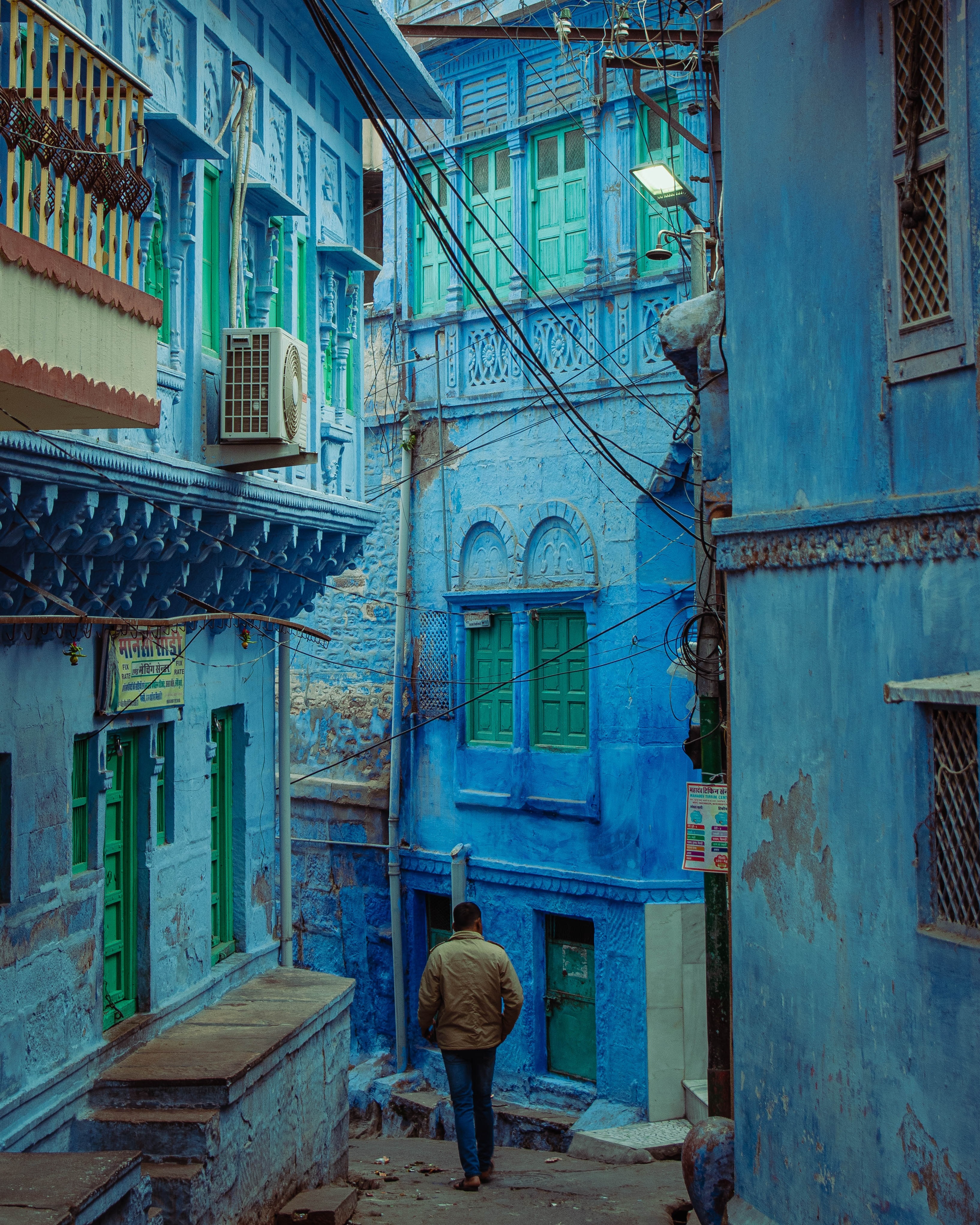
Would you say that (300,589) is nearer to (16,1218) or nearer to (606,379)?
(606,379)

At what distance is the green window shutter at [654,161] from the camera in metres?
13.0

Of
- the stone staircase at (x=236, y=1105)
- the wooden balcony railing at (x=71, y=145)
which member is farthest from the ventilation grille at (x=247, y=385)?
the stone staircase at (x=236, y=1105)

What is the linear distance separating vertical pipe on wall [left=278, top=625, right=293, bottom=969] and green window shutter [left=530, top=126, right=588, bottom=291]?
18.5 feet

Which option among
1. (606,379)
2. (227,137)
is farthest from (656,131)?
(227,137)

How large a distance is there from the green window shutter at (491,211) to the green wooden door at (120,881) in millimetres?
7799

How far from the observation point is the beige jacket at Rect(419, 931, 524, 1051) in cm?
780

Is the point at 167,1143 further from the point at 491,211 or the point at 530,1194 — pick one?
the point at 491,211

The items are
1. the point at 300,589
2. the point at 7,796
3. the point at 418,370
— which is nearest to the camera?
the point at 7,796

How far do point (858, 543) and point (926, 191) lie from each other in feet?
4.34

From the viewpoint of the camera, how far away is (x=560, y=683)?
13828 mm

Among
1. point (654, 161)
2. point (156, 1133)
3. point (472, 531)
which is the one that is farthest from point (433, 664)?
point (156, 1133)

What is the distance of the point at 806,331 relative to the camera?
204 inches

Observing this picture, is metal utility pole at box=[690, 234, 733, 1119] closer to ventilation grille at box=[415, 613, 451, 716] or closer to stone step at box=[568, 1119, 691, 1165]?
stone step at box=[568, 1119, 691, 1165]

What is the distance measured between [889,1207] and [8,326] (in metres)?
4.93
